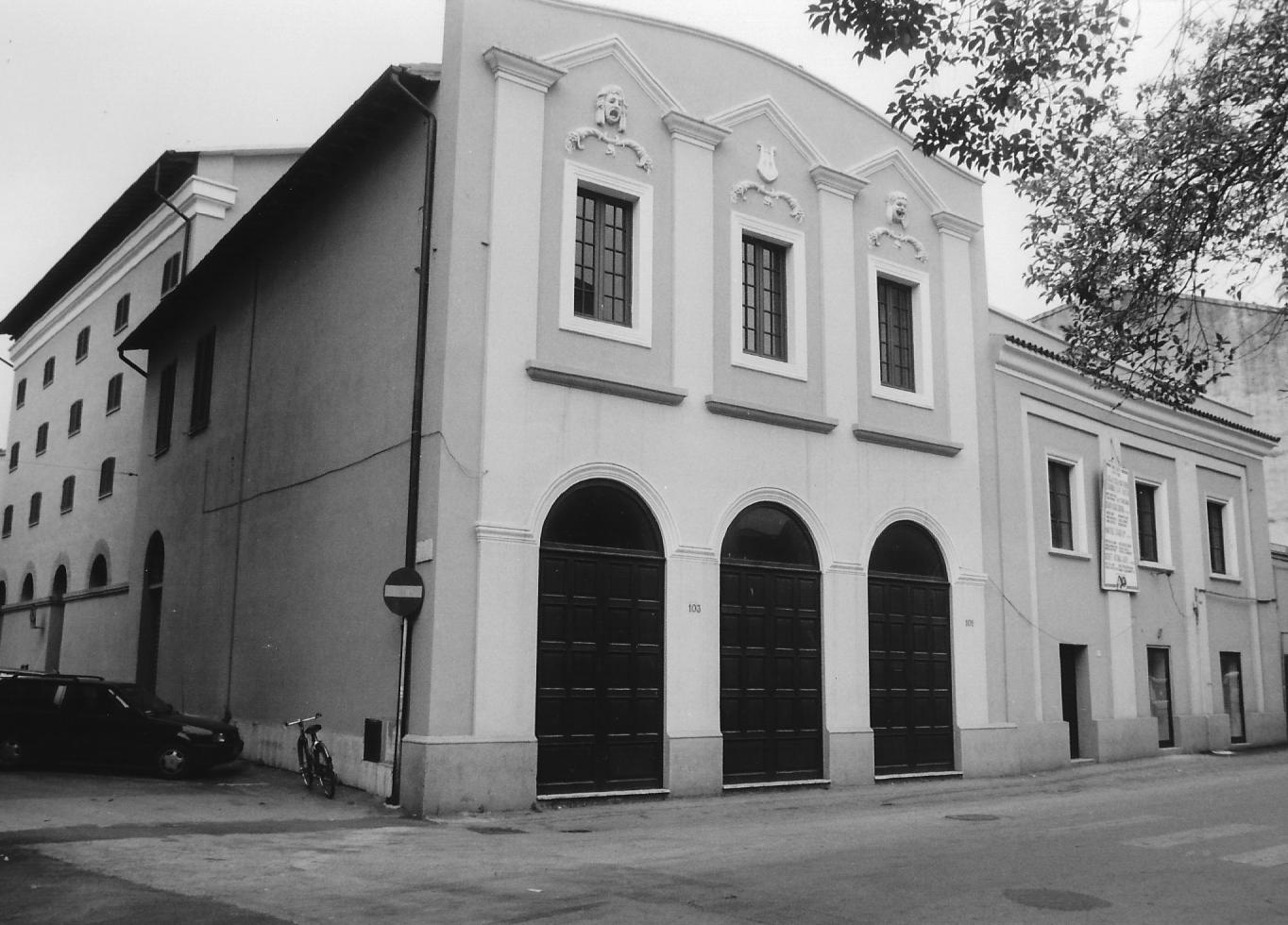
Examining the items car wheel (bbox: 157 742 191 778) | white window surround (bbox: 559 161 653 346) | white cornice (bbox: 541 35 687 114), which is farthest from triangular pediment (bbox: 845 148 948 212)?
car wheel (bbox: 157 742 191 778)

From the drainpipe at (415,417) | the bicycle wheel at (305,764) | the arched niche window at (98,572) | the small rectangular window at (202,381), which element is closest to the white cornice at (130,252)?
the small rectangular window at (202,381)

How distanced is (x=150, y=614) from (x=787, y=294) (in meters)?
14.2

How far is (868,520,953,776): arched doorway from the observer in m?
17.3

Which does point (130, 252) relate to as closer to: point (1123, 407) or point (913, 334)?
point (913, 334)

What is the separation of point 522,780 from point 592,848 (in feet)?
9.38

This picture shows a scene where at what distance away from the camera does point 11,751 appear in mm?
15805

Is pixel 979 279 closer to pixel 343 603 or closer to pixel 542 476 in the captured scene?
pixel 542 476

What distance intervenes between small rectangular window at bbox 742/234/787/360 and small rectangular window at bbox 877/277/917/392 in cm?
209

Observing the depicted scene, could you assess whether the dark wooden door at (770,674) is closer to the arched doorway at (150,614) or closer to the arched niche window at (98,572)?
the arched doorway at (150,614)

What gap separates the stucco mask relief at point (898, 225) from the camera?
1875 cm

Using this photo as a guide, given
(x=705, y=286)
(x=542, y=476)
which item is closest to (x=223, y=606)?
(x=542, y=476)


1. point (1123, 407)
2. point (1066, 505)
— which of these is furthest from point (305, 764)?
point (1123, 407)

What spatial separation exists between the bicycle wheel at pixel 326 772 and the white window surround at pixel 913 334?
30.9ft

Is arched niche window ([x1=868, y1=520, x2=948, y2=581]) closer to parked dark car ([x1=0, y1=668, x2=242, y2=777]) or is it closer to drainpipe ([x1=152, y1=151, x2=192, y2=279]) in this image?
parked dark car ([x1=0, y1=668, x2=242, y2=777])
